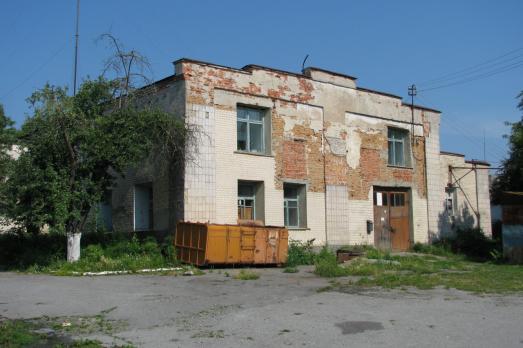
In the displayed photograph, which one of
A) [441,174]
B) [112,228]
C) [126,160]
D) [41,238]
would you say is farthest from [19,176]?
[441,174]

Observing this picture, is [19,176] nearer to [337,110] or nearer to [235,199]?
[235,199]

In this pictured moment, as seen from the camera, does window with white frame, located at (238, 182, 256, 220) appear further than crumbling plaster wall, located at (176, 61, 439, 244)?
Yes

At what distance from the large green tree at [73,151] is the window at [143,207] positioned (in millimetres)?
3377

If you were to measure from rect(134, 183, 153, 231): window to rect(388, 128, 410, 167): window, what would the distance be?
11.5 meters

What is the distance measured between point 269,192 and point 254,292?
9019mm

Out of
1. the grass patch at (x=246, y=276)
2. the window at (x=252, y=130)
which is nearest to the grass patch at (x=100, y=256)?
the grass patch at (x=246, y=276)

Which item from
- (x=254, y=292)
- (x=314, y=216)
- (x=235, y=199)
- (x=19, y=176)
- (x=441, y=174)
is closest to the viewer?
(x=254, y=292)

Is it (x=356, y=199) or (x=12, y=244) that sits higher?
(x=356, y=199)

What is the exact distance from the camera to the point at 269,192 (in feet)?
72.4

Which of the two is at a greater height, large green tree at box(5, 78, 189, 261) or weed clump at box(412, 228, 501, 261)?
large green tree at box(5, 78, 189, 261)

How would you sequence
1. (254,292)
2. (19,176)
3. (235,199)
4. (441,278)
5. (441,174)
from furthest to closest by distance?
(441,174) → (235,199) → (19,176) → (441,278) → (254,292)

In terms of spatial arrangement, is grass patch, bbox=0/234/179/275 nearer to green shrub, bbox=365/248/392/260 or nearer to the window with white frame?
the window with white frame

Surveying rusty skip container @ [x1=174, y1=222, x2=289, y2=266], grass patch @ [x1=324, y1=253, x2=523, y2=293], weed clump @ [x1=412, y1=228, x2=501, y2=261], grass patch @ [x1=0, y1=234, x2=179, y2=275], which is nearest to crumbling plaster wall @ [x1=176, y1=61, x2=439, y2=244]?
weed clump @ [x1=412, y1=228, x2=501, y2=261]

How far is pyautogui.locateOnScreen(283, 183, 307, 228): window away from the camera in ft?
75.9
